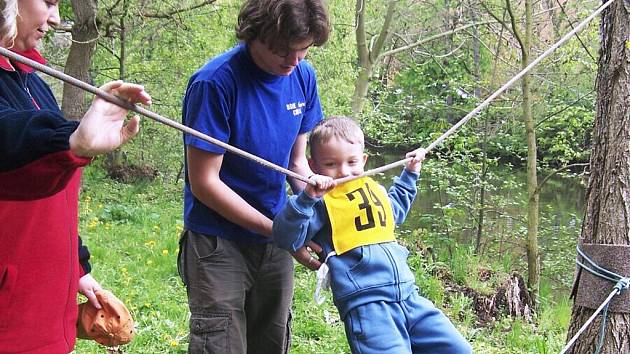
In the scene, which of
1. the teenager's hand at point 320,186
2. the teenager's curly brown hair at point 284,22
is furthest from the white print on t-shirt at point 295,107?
the teenager's hand at point 320,186

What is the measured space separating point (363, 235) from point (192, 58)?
8.46m

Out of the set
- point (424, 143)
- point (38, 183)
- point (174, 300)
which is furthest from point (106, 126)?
point (424, 143)

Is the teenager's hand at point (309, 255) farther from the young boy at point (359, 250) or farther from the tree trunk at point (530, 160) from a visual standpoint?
the tree trunk at point (530, 160)

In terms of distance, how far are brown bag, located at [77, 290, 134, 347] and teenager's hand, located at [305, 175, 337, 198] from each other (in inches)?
26.0

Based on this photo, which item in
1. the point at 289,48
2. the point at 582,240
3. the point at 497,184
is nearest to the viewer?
the point at 289,48

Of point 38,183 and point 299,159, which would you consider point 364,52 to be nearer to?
point 299,159

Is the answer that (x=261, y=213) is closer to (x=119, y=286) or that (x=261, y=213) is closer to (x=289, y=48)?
(x=289, y=48)

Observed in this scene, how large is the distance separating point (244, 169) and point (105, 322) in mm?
629

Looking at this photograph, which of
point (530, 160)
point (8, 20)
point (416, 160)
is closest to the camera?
point (8, 20)

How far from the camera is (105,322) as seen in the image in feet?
6.36

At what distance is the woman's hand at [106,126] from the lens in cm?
115

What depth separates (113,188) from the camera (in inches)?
430

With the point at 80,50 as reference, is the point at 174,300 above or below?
below

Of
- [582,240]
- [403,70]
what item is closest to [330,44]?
[403,70]
